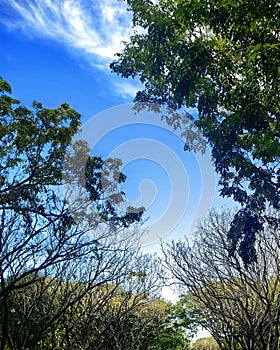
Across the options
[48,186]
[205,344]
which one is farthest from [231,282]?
[205,344]

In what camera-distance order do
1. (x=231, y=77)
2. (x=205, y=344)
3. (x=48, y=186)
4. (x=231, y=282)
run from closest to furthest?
(x=231, y=77), (x=48, y=186), (x=231, y=282), (x=205, y=344)

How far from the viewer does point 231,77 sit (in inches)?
176

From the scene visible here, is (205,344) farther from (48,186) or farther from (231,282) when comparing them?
(48,186)

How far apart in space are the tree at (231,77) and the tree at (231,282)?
519cm

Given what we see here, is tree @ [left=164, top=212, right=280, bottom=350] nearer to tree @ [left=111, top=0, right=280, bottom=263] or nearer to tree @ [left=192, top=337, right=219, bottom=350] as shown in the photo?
tree @ [left=111, top=0, right=280, bottom=263]

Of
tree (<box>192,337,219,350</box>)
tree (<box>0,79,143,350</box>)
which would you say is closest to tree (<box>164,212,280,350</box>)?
tree (<box>0,79,143,350</box>)

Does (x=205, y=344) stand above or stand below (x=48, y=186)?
below

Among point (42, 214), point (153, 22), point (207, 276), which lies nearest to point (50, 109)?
point (42, 214)

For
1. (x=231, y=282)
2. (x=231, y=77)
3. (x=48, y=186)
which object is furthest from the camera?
(x=231, y=282)

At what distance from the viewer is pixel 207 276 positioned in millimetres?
11461

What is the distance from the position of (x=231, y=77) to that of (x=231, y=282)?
7.92m

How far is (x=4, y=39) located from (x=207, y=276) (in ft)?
30.2

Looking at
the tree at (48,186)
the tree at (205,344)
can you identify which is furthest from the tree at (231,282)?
the tree at (205,344)

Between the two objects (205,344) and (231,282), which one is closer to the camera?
(231,282)
